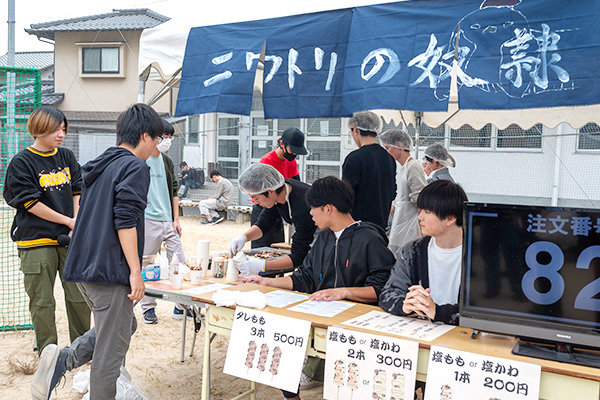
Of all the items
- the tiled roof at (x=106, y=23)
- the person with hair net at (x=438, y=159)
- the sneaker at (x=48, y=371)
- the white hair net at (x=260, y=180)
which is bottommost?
the sneaker at (x=48, y=371)

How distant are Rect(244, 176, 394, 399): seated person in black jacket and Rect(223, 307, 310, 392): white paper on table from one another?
45cm

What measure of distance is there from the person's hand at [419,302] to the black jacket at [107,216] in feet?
4.44

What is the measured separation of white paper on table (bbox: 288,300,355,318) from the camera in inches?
97.3

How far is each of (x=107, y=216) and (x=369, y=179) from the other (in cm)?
208

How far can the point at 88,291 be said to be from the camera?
259 cm

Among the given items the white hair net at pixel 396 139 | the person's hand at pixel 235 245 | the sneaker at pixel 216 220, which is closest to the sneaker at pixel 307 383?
the person's hand at pixel 235 245

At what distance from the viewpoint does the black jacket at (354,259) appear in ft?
9.34

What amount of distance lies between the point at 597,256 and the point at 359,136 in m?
2.47

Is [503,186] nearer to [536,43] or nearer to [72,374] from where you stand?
[536,43]

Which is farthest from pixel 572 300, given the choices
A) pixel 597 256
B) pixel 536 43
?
pixel 536 43

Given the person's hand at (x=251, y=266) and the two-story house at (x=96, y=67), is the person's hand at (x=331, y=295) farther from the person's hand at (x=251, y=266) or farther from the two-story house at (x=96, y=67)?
the two-story house at (x=96, y=67)

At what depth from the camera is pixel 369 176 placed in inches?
156

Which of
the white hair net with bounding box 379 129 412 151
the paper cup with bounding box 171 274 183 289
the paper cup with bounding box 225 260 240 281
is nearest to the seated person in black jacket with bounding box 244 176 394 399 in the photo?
the paper cup with bounding box 225 260 240 281

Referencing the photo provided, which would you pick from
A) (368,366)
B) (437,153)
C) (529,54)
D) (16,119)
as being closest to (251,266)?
(368,366)
